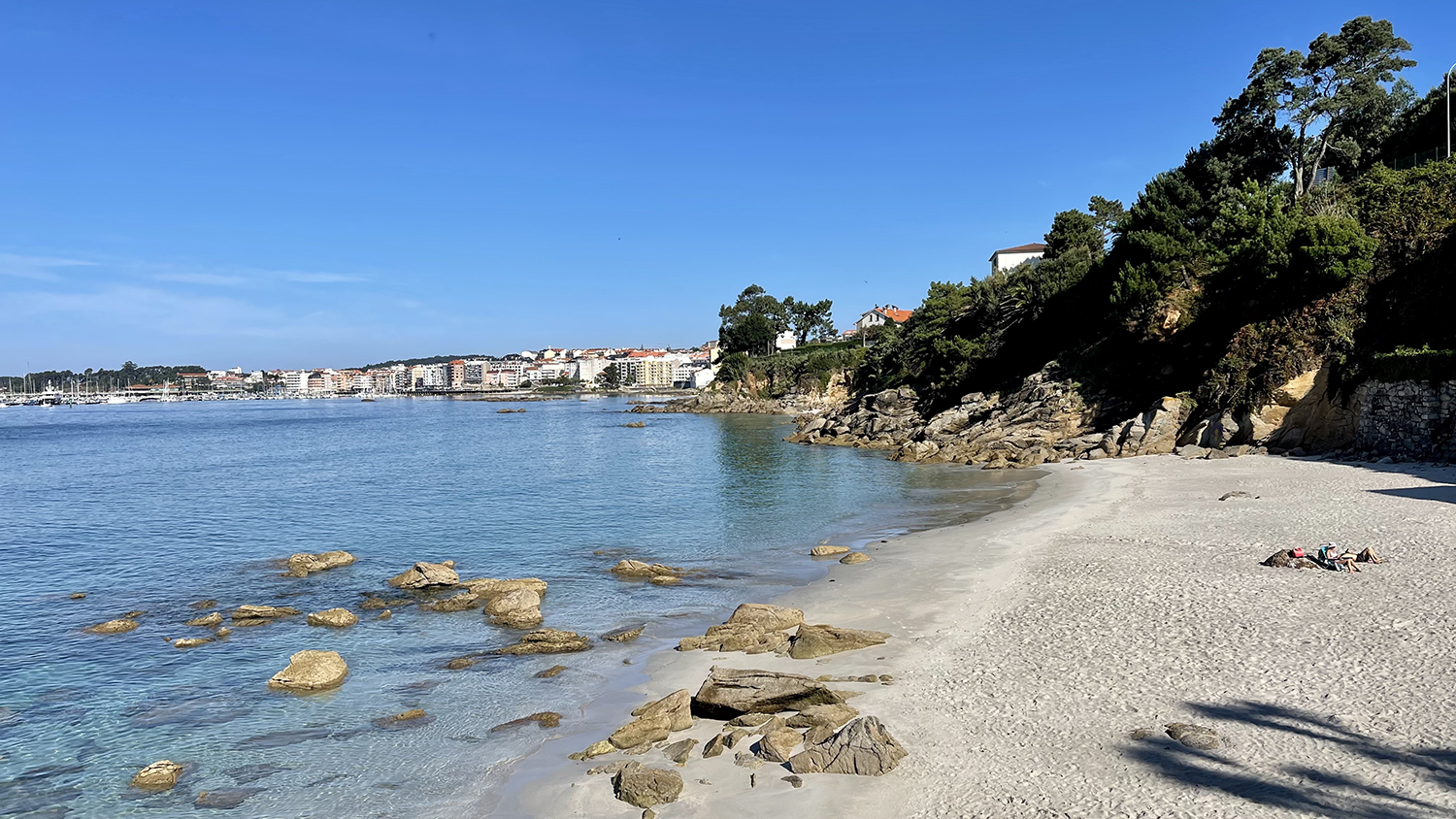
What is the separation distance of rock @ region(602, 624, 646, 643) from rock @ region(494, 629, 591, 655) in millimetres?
396

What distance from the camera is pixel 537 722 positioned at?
11164 millimetres

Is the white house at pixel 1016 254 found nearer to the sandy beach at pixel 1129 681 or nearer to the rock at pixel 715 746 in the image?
the sandy beach at pixel 1129 681

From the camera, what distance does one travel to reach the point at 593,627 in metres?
15.8

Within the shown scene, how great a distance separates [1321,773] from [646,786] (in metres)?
6.37

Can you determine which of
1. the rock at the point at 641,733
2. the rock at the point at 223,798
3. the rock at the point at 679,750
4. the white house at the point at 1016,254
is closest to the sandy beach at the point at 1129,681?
the rock at the point at 679,750

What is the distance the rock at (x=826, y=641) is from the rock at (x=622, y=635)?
3270mm

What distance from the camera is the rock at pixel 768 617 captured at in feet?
46.8

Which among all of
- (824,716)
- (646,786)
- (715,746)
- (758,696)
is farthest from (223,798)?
(824,716)

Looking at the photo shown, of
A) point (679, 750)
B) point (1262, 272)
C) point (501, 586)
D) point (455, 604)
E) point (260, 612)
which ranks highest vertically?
point (1262, 272)

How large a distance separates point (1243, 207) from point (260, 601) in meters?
41.1

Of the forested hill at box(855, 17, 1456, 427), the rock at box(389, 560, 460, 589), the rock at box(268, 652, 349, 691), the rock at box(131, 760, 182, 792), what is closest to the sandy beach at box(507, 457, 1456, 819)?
the rock at box(131, 760, 182, 792)

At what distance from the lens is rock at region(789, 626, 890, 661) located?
12680mm

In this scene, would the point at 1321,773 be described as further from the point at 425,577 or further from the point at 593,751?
the point at 425,577

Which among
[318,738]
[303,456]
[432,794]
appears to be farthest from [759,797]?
[303,456]
